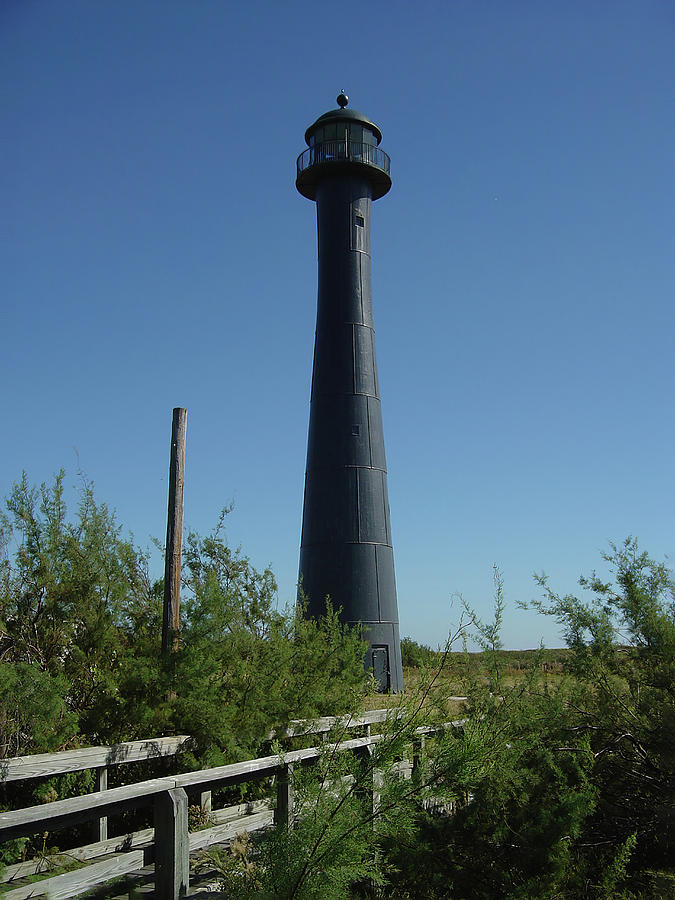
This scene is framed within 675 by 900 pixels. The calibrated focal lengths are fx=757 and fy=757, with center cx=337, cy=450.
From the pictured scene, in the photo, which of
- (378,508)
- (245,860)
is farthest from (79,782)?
(378,508)

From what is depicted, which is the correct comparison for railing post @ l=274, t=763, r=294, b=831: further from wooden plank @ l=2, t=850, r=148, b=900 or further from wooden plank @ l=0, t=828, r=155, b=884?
wooden plank @ l=0, t=828, r=155, b=884

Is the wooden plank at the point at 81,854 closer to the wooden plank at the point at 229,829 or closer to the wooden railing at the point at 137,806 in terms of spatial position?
the wooden railing at the point at 137,806

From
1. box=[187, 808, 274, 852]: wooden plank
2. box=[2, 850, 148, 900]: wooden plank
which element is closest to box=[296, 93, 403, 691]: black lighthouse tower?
box=[187, 808, 274, 852]: wooden plank

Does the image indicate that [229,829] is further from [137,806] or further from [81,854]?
[137,806]

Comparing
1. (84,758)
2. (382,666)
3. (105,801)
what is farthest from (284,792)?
(382,666)

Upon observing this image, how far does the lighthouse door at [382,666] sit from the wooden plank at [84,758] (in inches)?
378

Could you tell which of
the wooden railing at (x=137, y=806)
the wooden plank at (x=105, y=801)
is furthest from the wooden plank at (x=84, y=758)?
the wooden plank at (x=105, y=801)

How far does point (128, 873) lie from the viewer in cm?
633

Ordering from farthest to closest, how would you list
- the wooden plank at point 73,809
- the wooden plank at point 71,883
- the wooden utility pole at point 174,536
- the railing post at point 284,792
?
the wooden utility pole at point 174,536
the railing post at point 284,792
the wooden plank at point 71,883
the wooden plank at point 73,809

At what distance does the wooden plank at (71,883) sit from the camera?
5.01 metres

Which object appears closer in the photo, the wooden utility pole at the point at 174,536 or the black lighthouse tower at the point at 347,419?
the wooden utility pole at the point at 174,536

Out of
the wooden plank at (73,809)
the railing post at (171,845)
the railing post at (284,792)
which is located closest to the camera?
the wooden plank at (73,809)

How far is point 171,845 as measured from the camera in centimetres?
482

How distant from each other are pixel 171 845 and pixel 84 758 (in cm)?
114
